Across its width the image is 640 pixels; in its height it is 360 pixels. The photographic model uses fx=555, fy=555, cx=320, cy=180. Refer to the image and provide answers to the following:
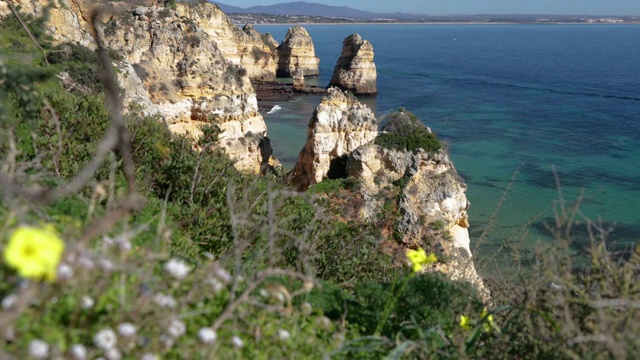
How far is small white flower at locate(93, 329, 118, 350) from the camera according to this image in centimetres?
260

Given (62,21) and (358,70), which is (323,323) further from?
(358,70)

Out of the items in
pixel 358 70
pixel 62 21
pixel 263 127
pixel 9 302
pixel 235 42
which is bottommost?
pixel 358 70

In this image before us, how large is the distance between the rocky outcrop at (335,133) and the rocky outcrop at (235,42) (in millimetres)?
33513

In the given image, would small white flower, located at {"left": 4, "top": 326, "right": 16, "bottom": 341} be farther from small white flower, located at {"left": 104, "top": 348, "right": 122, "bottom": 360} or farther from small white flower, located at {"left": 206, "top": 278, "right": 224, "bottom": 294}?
small white flower, located at {"left": 206, "top": 278, "right": 224, "bottom": 294}

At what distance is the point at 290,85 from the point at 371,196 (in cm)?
5470

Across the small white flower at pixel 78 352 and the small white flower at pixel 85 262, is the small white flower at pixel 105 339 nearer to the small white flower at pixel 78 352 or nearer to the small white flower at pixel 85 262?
the small white flower at pixel 78 352

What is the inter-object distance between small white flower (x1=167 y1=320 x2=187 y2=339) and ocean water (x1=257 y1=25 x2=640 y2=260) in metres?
3.91

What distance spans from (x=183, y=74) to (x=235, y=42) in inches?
1882

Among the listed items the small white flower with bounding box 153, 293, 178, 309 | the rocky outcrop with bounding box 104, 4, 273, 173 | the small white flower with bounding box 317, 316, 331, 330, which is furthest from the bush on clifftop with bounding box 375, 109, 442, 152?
the small white flower with bounding box 153, 293, 178, 309

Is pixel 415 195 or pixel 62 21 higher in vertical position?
pixel 62 21

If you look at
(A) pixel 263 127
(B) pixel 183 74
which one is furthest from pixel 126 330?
(A) pixel 263 127

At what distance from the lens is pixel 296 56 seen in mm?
79438

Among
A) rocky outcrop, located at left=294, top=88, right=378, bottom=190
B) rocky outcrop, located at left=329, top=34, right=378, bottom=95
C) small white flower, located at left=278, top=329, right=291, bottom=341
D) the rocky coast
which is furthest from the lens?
rocky outcrop, located at left=329, top=34, right=378, bottom=95

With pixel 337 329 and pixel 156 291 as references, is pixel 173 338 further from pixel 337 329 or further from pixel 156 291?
pixel 337 329
